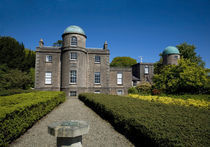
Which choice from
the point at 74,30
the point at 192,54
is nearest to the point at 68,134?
the point at 74,30

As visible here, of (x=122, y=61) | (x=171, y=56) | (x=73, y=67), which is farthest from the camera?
(x=122, y=61)

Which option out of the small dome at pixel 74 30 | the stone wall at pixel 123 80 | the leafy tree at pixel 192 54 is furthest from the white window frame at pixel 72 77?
the leafy tree at pixel 192 54

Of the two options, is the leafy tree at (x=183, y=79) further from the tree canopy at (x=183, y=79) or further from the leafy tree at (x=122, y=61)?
the leafy tree at (x=122, y=61)

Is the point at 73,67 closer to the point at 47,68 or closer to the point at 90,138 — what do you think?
the point at 47,68

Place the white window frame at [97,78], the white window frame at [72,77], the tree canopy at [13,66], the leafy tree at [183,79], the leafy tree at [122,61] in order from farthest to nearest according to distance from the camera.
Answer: the leafy tree at [122,61]
the white window frame at [97,78]
the tree canopy at [13,66]
the white window frame at [72,77]
the leafy tree at [183,79]

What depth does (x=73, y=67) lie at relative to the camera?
68.9 ft

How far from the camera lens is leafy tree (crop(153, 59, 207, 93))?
638 inches

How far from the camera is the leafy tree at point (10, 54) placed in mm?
28375

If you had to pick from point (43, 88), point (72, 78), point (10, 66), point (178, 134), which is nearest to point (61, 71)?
point (72, 78)

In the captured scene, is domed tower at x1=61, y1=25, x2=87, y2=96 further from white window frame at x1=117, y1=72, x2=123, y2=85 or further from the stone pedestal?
the stone pedestal

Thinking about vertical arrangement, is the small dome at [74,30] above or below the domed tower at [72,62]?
above

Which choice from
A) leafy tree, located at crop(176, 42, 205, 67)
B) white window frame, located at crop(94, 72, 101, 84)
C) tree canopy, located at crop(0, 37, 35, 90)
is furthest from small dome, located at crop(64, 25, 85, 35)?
leafy tree, located at crop(176, 42, 205, 67)

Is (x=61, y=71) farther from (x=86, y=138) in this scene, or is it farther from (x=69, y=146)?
(x=69, y=146)

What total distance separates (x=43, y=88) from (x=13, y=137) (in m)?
17.4
